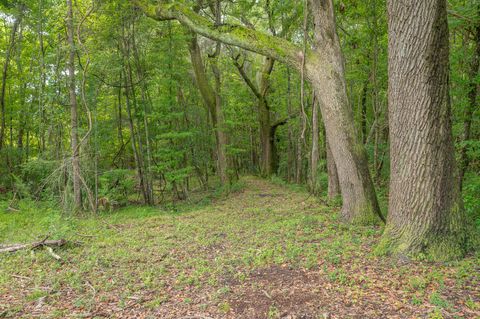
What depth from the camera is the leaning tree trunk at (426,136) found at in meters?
4.04

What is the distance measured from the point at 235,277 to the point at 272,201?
5.64m

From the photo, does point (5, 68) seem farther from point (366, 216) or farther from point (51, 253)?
point (366, 216)

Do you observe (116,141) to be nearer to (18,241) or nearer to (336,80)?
(18,241)

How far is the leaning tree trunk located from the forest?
18 millimetres

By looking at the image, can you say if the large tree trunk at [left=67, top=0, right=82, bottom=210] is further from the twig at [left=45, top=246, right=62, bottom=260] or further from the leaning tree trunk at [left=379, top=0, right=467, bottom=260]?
the leaning tree trunk at [left=379, top=0, right=467, bottom=260]

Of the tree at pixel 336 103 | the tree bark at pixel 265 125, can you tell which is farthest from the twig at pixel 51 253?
the tree bark at pixel 265 125

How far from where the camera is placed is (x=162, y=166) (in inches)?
392

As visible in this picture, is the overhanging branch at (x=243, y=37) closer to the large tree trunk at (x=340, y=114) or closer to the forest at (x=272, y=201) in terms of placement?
the forest at (x=272, y=201)

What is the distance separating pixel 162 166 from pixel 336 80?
6.17m

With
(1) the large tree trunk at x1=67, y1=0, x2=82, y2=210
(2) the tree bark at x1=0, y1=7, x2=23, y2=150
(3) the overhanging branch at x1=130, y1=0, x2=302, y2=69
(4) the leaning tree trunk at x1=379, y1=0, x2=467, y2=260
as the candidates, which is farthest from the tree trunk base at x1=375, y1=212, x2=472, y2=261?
(2) the tree bark at x1=0, y1=7, x2=23, y2=150

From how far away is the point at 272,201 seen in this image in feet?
32.1

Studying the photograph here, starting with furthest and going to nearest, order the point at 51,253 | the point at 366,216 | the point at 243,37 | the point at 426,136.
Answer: the point at 243,37 → the point at 366,216 → the point at 51,253 → the point at 426,136

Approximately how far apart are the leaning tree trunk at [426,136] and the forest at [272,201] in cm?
2

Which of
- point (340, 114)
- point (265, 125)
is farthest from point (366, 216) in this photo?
point (265, 125)
